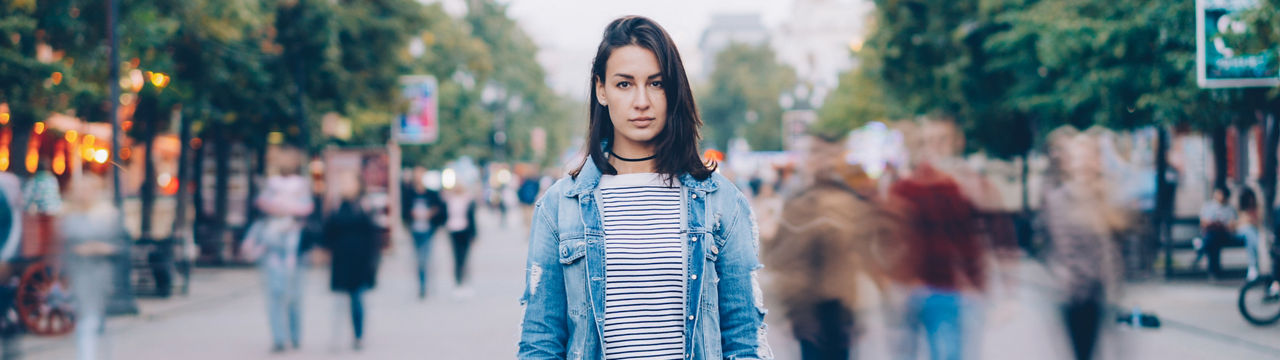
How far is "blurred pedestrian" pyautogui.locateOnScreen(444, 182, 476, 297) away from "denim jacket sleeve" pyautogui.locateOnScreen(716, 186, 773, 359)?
44.7 feet

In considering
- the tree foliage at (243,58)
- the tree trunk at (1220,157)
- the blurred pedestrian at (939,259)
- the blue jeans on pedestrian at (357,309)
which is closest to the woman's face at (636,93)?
the blurred pedestrian at (939,259)

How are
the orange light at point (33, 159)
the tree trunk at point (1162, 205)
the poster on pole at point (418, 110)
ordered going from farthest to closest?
the poster on pole at point (418, 110)
the orange light at point (33, 159)
the tree trunk at point (1162, 205)

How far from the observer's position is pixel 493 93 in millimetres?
39375

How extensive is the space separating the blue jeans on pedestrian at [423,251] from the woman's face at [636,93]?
13.2 metres

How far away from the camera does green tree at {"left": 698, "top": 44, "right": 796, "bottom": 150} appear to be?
9362 cm

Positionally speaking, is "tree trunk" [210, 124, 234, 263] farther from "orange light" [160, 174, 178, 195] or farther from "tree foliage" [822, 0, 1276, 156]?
"orange light" [160, 174, 178, 195]

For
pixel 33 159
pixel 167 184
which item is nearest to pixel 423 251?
pixel 33 159

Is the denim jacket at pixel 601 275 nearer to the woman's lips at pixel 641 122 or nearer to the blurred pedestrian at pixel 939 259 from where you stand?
the woman's lips at pixel 641 122

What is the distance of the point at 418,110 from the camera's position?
90.8 feet

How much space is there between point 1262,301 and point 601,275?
36.9 ft

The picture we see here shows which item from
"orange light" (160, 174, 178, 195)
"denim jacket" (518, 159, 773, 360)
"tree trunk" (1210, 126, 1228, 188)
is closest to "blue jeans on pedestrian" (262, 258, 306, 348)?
"denim jacket" (518, 159, 773, 360)

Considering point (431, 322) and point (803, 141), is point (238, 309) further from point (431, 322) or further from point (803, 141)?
point (803, 141)

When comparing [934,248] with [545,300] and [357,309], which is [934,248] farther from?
[357,309]

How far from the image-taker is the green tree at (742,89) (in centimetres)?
9362
